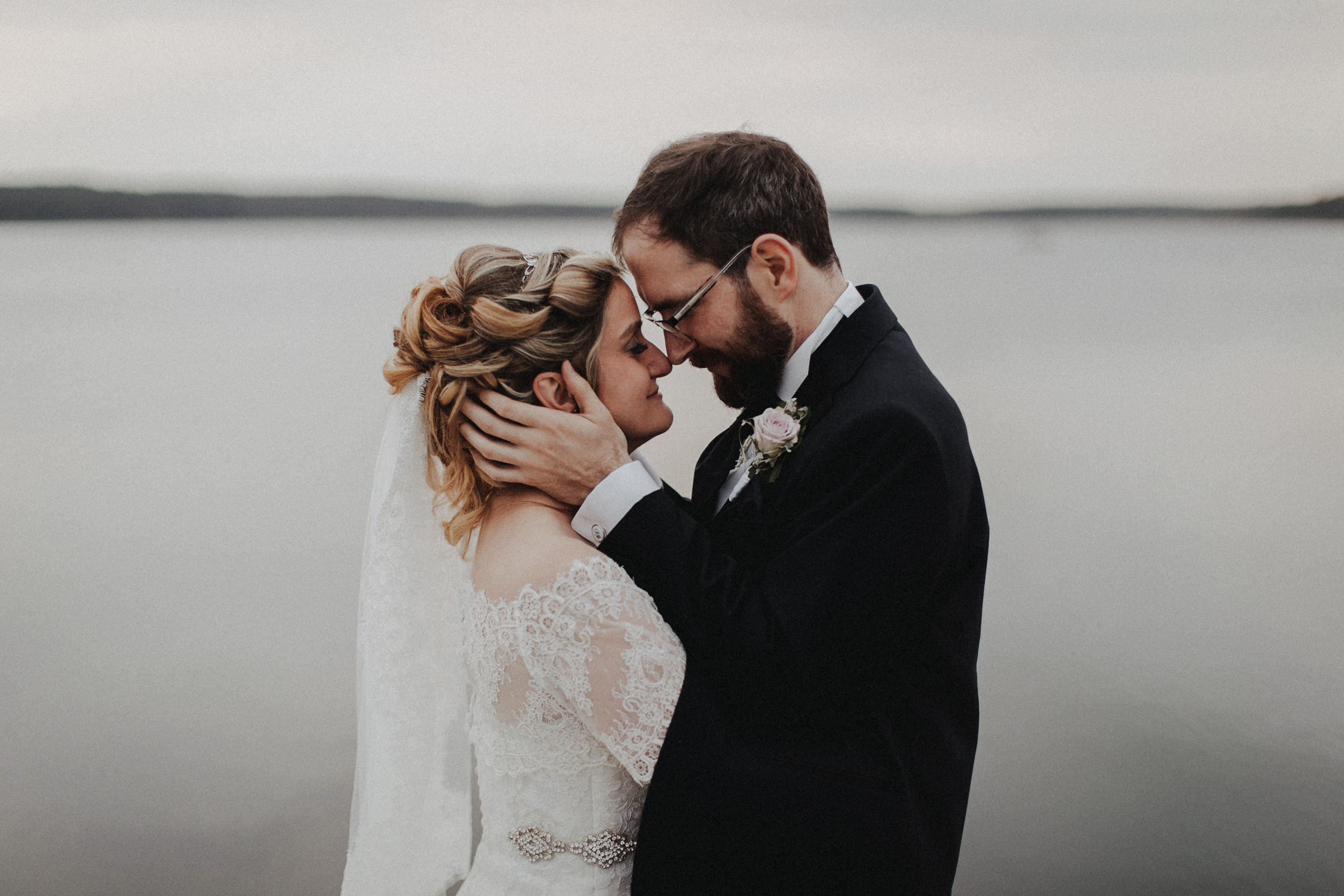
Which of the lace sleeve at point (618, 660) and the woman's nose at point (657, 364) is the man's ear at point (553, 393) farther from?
the lace sleeve at point (618, 660)

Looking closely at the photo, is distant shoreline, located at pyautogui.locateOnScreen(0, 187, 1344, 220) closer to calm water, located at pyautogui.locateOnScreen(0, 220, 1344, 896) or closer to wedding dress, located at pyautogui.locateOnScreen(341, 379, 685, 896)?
calm water, located at pyautogui.locateOnScreen(0, 220, 1344, 896)

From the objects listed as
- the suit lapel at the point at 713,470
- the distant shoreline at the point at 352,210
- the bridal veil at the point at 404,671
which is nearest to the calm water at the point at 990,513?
the distant shoreline at the point at 352,210

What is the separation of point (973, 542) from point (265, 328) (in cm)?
291

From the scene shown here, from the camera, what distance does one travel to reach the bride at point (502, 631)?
130 centimetres

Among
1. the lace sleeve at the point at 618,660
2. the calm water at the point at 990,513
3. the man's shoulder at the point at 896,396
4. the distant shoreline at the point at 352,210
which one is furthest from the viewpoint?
the calm water at the point at 990,513

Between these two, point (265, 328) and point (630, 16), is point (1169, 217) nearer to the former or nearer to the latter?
point (630, 16)

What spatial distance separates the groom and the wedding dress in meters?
0.09

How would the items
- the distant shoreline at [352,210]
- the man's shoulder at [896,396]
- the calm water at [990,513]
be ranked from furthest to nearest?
the calm water at [990,513]
the distant shoreline at [352,210]
the man's shoulder at [896,396]

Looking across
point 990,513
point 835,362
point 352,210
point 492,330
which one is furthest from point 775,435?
point 990,513

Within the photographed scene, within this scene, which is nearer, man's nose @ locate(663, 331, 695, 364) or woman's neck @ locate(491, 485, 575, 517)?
woman's neck @ locate(491, 485, 575, 517)

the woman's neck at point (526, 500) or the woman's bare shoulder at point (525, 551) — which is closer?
the woman's bare shoulder at point (525, 551)

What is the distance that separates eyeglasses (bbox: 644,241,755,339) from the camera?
5.18 ft

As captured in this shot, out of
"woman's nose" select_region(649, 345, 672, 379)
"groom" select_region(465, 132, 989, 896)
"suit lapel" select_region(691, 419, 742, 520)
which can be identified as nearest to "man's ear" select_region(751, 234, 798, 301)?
"groom" select_region(465, 132, 989, 896)

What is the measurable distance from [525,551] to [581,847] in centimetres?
56
